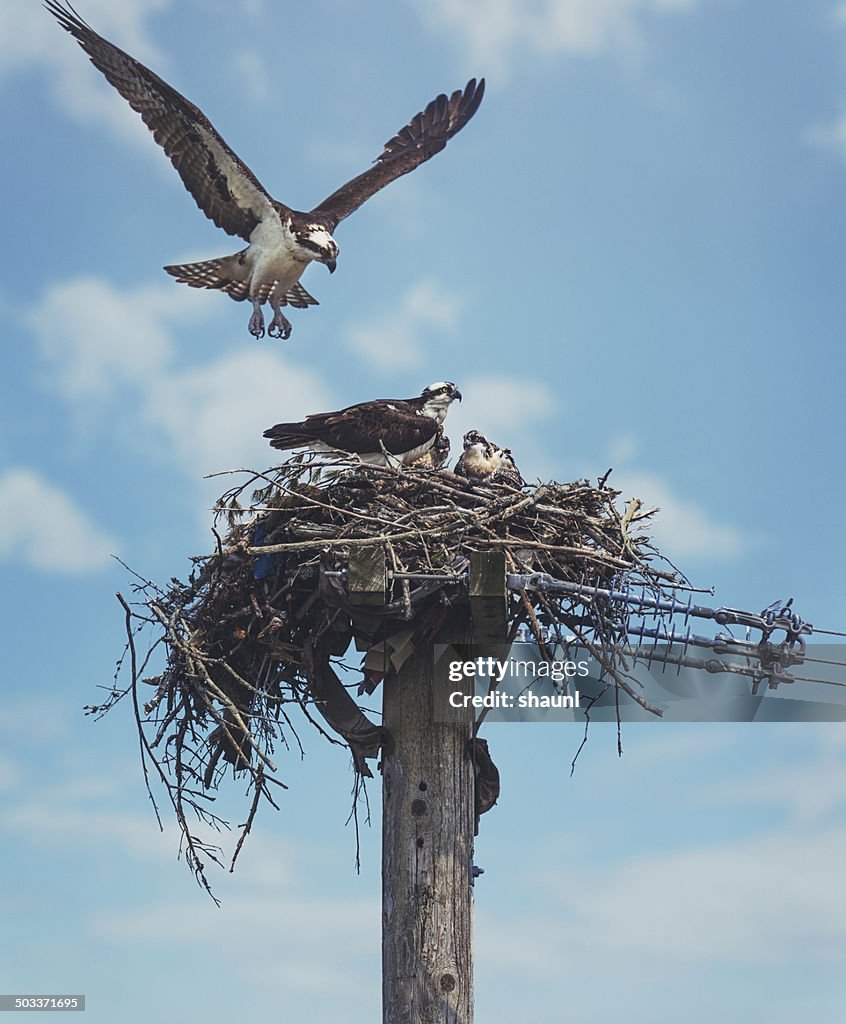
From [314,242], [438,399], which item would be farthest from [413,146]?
[438,399]

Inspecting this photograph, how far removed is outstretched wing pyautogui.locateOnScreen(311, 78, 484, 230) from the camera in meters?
10.1

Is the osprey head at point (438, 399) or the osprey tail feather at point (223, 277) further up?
the osprey tail feather at point (223, 277)

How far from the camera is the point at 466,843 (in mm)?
5578

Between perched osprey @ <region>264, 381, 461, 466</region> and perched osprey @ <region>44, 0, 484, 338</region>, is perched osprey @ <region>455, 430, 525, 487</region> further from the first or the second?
perched osprey @ <region>44, 0, 484, 338</region>

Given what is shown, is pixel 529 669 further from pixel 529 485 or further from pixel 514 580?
pixel 529 485

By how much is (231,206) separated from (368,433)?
2.49m

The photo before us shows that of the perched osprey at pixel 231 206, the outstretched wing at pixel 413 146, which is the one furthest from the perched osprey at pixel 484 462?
the outstretched wing at pixel 413 146

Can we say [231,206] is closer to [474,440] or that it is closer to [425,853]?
[474,440]

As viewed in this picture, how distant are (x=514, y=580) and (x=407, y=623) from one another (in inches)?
22.6

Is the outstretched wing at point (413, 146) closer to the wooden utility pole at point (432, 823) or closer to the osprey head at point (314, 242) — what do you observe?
the osprey head at point (314, 242)

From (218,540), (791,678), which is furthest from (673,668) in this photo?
(218,540)

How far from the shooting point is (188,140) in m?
8.52

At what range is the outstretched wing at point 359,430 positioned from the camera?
7.24 m

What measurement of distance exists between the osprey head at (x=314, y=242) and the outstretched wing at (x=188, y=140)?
19 cm
